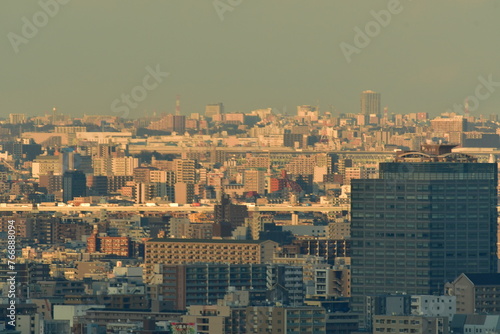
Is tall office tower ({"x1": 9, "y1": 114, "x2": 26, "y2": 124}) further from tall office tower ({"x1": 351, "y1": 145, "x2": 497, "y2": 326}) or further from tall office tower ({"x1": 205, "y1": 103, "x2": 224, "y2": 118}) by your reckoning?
tall office tower ({"x1": 351, "y1": 145, "x2": 497, "y2": 326})

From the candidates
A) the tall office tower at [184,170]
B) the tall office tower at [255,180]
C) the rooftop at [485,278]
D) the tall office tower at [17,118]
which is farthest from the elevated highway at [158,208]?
the rooftop at [485,278]

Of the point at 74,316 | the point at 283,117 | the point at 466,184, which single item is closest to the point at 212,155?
the point at 283,117

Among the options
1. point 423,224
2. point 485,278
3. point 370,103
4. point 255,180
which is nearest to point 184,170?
point 255,180

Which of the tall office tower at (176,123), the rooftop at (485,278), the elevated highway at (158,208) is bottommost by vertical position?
the elevated highway at (158,208)

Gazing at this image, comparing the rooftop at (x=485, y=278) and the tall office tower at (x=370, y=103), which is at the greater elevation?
the tall office tower at (x=370, y=103)

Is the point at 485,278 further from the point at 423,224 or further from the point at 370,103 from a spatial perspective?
the point at 370,103

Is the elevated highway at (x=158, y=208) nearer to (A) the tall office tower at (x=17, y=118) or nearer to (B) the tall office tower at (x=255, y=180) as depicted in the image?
(B) the tall office tower at (x=255, y=180)

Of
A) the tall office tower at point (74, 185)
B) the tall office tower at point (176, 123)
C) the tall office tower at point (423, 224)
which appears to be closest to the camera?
the tall office tower at point (423, 224)
